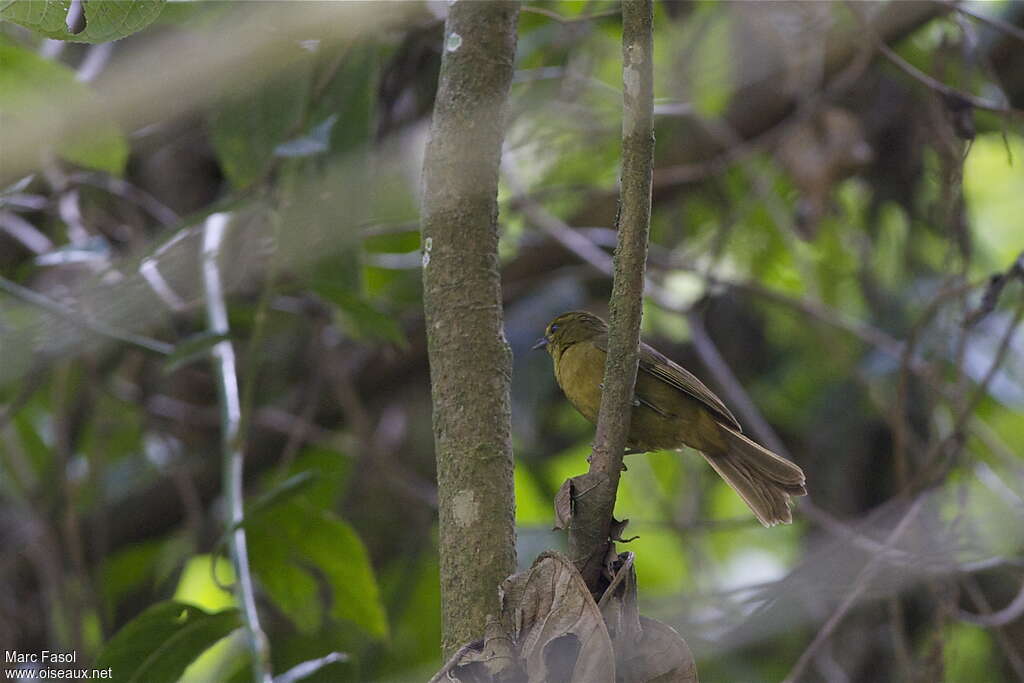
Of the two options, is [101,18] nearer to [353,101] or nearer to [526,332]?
[353,101]

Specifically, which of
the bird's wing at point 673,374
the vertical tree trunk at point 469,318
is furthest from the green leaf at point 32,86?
the bird's wing at point 673,374

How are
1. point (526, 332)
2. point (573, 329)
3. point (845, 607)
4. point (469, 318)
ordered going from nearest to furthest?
point (469, 318) < point (845, 607) < point (573, 329) < point (526, 332)

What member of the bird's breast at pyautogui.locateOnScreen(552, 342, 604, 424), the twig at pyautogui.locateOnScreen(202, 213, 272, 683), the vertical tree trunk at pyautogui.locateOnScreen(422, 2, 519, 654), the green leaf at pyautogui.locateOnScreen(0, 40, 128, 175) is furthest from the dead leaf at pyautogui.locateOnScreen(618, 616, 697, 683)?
the green leaf at pyautogui.locateOnScreen(0, 40, 128, 175)

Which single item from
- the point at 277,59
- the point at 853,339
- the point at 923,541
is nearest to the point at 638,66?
the point at 277,59

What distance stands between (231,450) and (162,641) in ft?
1.57

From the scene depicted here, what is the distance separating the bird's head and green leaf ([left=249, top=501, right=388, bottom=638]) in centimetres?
99

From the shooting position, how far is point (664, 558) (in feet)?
19.1

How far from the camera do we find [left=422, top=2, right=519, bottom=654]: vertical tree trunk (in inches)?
70.2

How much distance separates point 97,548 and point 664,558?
9.50ft

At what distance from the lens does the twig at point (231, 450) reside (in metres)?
2.41

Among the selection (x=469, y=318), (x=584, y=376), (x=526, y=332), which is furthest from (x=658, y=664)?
(x=526, y=332)

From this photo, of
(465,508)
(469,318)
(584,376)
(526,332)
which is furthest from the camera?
(526,332)

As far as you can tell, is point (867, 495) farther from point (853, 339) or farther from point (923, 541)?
point (923, 541)

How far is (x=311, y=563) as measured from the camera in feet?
9.99
